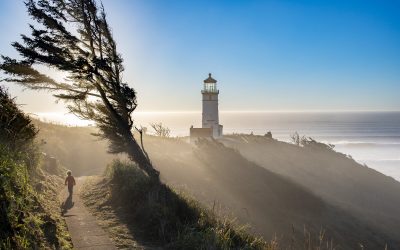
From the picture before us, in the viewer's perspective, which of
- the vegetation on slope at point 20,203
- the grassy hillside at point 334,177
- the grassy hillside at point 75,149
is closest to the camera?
the vegetation on slope at point 20,203

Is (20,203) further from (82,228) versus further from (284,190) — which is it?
(284,190)

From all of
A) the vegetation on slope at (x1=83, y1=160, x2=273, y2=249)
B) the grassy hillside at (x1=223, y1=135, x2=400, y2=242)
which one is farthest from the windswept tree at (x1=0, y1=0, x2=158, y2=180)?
the grassy hillside at (x1=223, y1=135, x2=400, y2=242)

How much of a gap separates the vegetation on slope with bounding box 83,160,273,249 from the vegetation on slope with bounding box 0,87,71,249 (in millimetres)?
1533

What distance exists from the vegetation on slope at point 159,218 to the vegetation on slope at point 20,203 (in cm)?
153

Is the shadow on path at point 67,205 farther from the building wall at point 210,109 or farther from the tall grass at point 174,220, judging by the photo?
the building wall at point 210,109

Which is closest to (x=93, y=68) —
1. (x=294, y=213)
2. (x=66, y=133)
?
(x=294, y=213)

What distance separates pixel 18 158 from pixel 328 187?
28.8m

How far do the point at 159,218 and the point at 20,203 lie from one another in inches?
155

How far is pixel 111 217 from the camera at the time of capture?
38.3 ft

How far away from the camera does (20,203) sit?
25.8 ft

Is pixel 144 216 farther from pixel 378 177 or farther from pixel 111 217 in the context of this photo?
pixel 378 177

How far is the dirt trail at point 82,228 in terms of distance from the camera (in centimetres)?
904

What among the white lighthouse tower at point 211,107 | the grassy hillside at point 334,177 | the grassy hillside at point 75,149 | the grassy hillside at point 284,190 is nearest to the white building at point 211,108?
the white lighthouse tower at point 211,107

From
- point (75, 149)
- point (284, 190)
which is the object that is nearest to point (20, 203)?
point (284, 190)
